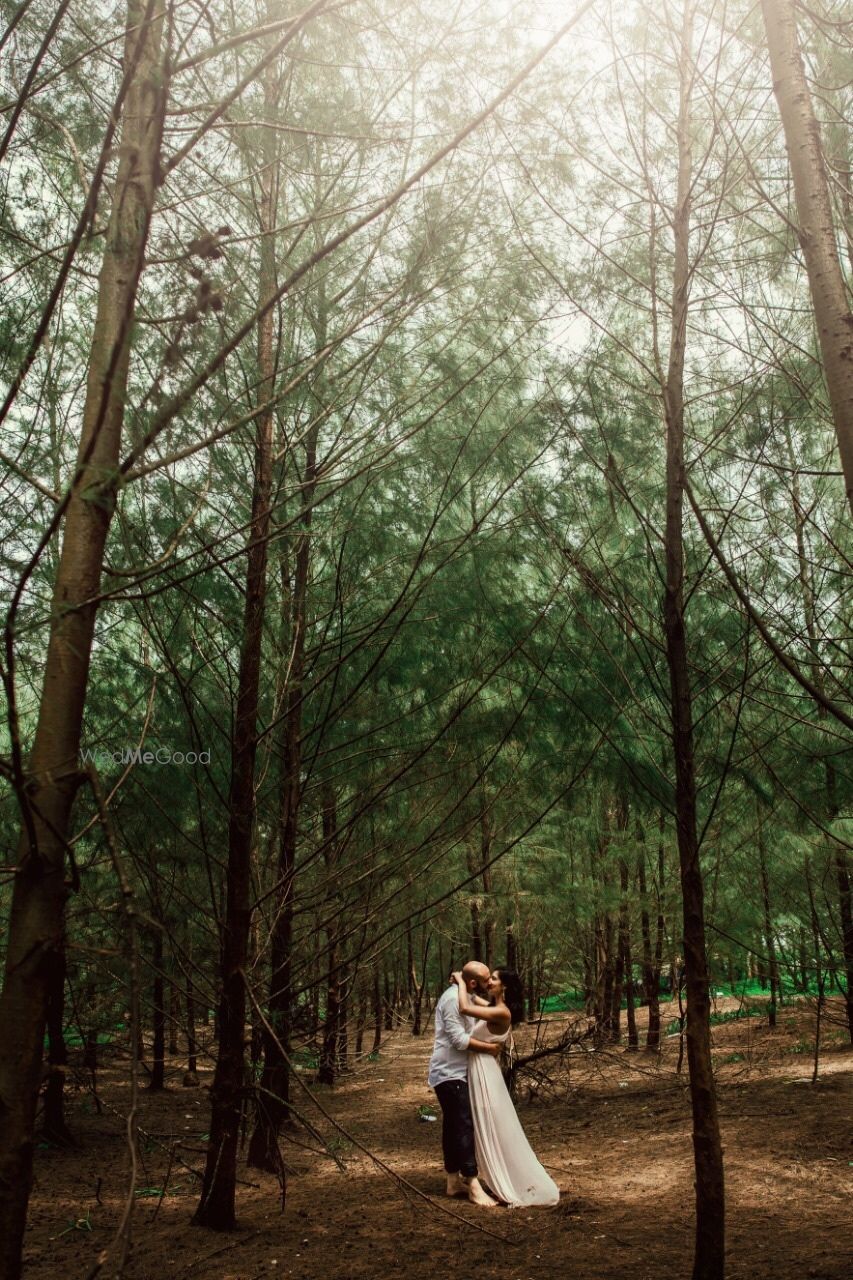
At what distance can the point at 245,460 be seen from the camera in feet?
14.2

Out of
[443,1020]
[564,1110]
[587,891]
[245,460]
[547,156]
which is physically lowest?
[564,1110]

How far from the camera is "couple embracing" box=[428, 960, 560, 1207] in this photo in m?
5.49

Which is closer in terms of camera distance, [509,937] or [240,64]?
[240,64]

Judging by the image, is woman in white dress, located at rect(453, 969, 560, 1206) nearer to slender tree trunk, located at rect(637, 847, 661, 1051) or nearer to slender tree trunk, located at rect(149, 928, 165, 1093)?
slender tree trunk, located at rect(149, 928, 165, 1093)

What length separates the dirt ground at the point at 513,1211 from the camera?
402 centimetres

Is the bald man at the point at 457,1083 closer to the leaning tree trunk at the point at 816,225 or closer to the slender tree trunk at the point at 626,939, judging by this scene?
the leaning tree trunk at the point at 816,225

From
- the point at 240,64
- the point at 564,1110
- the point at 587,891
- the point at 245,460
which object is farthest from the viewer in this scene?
the point at 587,891

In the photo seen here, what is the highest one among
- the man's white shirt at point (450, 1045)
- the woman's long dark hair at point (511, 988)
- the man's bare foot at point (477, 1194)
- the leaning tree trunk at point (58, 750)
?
the leaning tree trunk at point (58, 750)

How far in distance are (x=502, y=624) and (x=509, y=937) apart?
8573 millimetres

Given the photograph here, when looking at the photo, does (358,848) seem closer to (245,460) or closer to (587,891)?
(245,460)

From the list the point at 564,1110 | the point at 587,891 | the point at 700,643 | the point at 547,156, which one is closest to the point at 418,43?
the point at 547,156

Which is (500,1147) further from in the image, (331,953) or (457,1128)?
(331,953)

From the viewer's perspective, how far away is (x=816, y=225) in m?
2.21

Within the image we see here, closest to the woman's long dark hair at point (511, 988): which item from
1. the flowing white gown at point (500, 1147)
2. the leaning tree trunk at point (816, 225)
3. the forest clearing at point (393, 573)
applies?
the forest clearing at point (393, 573)
